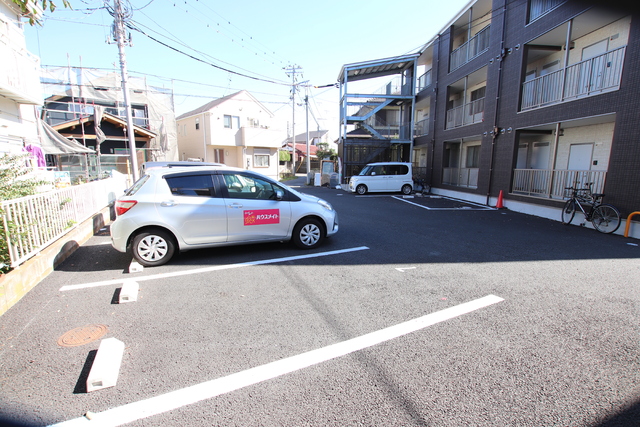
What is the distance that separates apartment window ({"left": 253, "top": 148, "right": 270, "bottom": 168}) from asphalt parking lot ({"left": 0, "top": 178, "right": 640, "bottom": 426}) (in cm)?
2414

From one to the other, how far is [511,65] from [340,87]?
1210 centimetres

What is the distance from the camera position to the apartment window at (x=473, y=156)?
53.3ft

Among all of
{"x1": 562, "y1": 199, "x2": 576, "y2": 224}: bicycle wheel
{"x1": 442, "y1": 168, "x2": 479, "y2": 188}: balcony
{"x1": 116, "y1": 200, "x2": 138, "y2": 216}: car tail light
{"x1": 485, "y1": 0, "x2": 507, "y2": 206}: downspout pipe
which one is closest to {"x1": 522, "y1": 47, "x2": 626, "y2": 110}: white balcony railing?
{"x1": 485, "y1": 0, "x2": 507, "y2": 206}: downspout pipe

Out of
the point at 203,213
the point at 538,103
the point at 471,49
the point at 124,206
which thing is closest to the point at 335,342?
the point at 203,213

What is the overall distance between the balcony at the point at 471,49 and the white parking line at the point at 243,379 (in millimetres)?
13801

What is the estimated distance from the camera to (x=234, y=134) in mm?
27359

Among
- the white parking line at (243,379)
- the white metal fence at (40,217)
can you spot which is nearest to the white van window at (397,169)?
the white metal fence at (40,217)

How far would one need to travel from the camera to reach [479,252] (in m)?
5.65

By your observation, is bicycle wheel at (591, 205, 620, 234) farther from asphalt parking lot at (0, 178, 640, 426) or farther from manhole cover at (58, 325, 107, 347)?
manhole cover at (58, 325, 107, 347)

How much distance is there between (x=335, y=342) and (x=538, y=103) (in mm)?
11364

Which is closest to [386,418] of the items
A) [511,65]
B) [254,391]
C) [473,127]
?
[254,391]

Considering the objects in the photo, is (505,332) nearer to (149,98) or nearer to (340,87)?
(340,87)

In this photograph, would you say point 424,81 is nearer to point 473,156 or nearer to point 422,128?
point 422,128

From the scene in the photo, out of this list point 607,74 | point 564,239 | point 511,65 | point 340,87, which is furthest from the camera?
point 340,87
